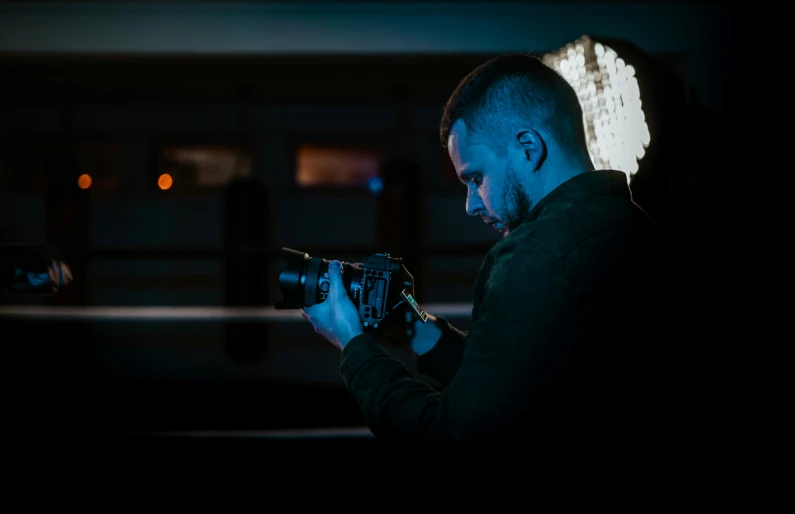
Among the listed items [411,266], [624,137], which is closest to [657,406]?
[624,137]

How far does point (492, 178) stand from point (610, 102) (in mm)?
515

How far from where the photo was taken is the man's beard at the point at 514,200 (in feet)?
2.56

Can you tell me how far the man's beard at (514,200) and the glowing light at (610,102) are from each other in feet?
1.46

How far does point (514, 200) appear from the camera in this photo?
79cm

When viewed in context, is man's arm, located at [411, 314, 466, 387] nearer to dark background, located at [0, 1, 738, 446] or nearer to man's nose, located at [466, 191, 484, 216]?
man's nose, located at [466, 191, 484, 216]

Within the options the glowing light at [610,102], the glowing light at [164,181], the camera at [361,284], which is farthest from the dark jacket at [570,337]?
the glowing light at [164,181]

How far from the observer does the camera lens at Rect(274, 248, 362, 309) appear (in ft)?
3.09

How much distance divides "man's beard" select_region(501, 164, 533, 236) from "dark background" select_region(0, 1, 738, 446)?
53 cm

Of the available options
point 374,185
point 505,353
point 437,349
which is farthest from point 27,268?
point 374,185

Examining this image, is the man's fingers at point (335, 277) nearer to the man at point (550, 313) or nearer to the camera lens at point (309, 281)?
the camera lens at point (309, 281)

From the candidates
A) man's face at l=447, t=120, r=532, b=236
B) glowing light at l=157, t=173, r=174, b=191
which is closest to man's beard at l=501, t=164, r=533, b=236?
man's face at l=447, t=120, r=532, b=236

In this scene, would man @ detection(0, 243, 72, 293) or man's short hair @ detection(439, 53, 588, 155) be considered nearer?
man's short hair @ detection(439, 53, 588, 155)

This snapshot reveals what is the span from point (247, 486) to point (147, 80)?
134 inches

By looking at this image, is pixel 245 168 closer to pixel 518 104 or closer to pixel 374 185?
pixel 374 185
